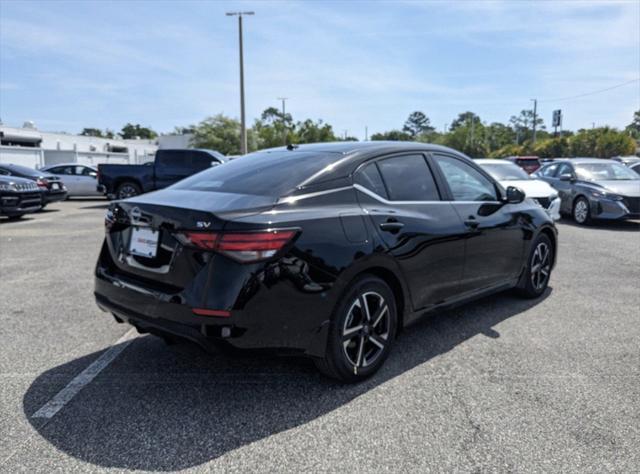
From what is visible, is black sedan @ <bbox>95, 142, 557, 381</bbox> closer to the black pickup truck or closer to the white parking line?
the white parking line

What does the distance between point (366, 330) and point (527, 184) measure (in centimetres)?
829

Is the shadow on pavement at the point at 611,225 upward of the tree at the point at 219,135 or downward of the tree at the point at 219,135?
downward

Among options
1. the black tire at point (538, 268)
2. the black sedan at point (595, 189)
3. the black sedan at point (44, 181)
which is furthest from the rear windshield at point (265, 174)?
the black sedan at point (44, 181)

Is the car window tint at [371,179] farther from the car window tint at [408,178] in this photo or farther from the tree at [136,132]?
the tree at [136,132]

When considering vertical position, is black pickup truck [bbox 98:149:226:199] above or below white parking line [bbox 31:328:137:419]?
above

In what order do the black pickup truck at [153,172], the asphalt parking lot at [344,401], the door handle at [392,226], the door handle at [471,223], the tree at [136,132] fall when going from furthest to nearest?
the tree at [136,132] < the black pickup truck at [153,172] < the door handle at [471,223] < the door handle at [392,226] < the asphalt parking lot at [344,401]

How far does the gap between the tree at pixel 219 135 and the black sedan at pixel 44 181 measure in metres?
40.8

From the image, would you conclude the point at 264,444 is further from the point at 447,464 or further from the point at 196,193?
the point at 196,193

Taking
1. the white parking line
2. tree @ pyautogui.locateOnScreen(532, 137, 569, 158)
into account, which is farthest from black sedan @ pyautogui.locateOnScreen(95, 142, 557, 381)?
tree @ pyautogui.locateOnScreen(532, 137, 569, 158)

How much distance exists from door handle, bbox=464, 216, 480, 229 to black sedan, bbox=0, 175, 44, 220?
11426mm

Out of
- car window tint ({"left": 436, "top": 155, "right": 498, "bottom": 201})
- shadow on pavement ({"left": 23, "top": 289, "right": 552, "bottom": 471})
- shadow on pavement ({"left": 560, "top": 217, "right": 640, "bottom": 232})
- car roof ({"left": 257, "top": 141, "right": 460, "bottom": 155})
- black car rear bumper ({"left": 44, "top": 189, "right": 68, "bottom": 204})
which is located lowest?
shadow on pavement ({"left": 23, "top": 289, "right": 552, "bottom": 471})

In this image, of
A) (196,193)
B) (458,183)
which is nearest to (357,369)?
(196,193)

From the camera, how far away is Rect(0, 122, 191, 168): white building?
2825 cm

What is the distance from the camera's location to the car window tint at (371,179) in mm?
3465
